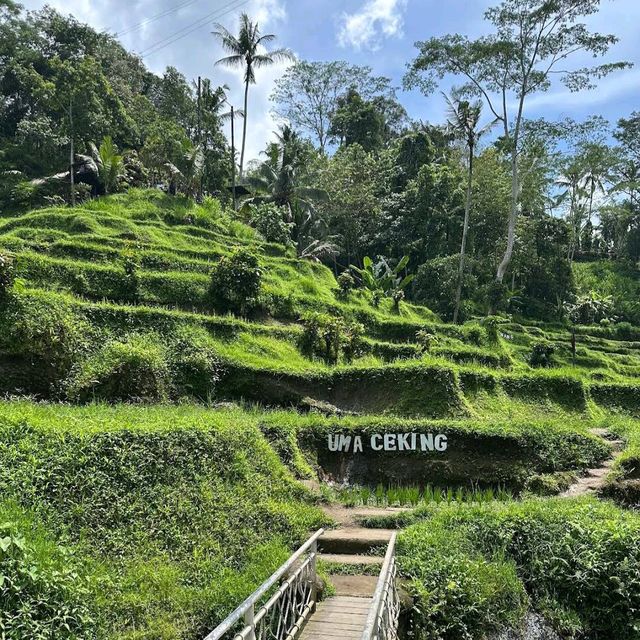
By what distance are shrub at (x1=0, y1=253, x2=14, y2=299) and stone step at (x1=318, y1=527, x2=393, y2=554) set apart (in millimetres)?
8960

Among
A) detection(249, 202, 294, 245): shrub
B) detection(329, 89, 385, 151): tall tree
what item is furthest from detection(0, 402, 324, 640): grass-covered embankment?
detection(329, 89, 385, 151): tall tree

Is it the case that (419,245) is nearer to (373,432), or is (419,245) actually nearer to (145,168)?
(145,168)

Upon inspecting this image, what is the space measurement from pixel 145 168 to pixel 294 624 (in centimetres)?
3009

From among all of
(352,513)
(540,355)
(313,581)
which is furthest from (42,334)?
(540,355)

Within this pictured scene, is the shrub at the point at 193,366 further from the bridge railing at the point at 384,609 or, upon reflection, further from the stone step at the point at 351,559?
the bridge railing at the point at 384,609

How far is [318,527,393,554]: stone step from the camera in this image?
8.93 m

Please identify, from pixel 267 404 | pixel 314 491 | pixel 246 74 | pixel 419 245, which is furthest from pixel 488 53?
pixel 314 491

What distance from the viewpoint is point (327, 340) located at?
61.4 feet

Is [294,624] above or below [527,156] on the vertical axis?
below

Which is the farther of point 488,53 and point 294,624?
point 488,53

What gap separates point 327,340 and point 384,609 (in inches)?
515

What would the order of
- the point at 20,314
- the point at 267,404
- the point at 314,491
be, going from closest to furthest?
the point at 314,491 → the point at 20,314 → the point at 267,404

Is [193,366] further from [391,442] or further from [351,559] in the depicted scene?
[351,559]

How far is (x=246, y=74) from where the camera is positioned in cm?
3562
